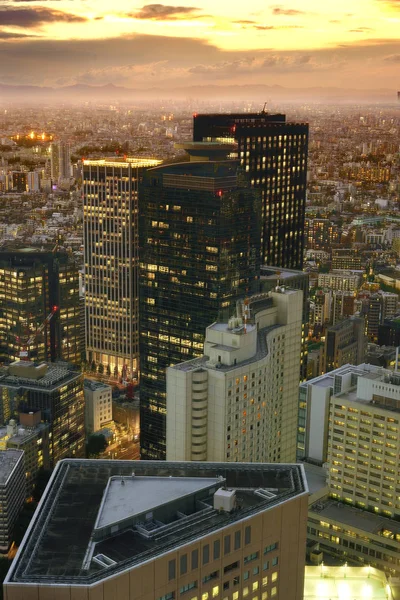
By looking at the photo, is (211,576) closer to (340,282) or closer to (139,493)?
(139,493)

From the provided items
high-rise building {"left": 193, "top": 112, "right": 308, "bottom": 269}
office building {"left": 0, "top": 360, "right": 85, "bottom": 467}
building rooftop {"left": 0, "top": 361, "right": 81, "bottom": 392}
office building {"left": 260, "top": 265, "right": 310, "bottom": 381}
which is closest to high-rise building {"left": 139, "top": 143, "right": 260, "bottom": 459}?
office building {"left": 260, "top": 265, "right": 310, "bottom": 381}

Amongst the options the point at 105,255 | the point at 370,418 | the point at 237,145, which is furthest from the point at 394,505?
the point at 105,255

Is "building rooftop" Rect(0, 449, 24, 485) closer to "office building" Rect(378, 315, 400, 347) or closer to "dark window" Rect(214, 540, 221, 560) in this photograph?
"dark window" Rect(214, 540, 221, 560)

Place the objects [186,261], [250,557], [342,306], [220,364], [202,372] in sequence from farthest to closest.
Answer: [342,306], [186,261], [220,364], [202,372], [250,557]

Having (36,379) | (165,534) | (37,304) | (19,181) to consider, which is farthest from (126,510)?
(19,181)

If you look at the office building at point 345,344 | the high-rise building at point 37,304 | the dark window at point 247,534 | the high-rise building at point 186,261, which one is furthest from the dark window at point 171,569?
the high-rise building at point 37,304
